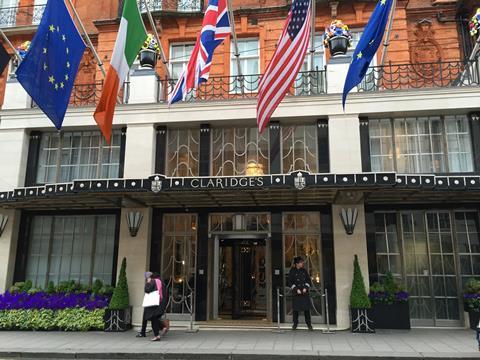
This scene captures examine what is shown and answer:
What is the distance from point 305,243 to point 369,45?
634 centimetres

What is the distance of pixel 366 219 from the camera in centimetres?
1384

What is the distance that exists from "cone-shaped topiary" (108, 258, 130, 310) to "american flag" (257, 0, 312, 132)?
21.7 ft

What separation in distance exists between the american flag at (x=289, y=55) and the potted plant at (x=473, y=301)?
787 cm

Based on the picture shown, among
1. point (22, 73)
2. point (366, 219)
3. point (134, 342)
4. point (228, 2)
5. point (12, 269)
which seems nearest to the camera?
point (22, 73)

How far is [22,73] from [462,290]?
13645mm

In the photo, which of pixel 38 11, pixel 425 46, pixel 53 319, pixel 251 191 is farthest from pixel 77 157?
pixel 425 46

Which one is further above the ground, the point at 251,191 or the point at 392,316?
the point at 251,191

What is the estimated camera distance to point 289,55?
1118cm

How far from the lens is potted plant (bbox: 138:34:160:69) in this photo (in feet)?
49.4

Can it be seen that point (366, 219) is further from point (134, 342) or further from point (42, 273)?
point (42, 273)

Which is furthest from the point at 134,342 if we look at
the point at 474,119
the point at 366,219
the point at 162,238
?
the point at 474,119

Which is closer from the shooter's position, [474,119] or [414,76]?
[474,119]

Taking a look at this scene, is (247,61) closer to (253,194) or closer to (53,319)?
(253,194)

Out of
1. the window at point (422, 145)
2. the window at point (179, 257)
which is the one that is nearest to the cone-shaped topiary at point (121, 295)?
the window at point (179, 257)
